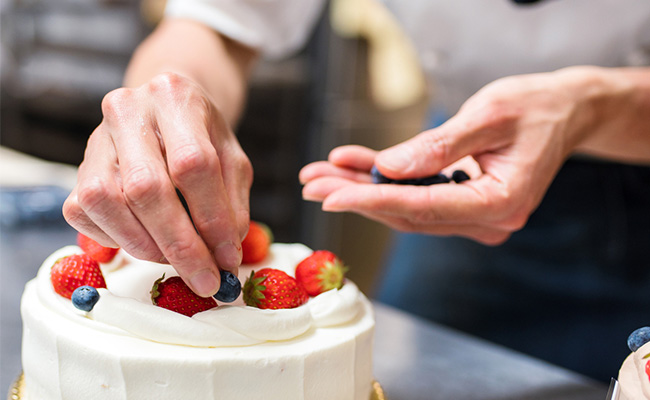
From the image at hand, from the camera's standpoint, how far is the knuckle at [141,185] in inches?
29.9

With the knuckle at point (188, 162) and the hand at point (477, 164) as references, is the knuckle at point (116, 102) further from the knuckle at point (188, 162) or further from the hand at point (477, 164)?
the hand at point (477, 164)

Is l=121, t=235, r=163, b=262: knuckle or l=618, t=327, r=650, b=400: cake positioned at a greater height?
l=121, t=235, r=163, b=262: knuckle

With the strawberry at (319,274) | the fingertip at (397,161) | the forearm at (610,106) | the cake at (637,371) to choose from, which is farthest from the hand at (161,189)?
the forearm at (610,106)

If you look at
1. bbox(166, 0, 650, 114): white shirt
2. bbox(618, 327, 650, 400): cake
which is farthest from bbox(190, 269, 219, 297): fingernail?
bbox(166, 0, 650, 114): white shirt

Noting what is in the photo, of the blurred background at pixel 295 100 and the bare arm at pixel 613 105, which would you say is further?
the blurred background at pixel 295 100

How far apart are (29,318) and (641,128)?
44.8 inches

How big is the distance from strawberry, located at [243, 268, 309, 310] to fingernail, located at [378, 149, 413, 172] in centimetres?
26

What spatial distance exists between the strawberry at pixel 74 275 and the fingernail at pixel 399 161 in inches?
18.9

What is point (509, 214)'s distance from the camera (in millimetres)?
1101

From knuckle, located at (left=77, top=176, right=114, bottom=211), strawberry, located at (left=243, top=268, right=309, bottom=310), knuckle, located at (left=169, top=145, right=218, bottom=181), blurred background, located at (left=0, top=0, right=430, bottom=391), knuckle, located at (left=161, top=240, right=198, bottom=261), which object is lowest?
blurred background, located at (left=0, top=0, right=430, bottom=391)

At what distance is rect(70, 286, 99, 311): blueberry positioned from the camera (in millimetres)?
844

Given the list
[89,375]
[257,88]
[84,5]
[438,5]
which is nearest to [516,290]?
[438,5]

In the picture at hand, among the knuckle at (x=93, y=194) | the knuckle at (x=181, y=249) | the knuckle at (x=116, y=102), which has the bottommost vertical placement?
the knuckle at (x=181, y=249)

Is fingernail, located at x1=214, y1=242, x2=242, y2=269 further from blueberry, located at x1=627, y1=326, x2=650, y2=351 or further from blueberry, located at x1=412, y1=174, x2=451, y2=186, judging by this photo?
blueberry, located at x1=627, y1=326, x2=650, y2=351
